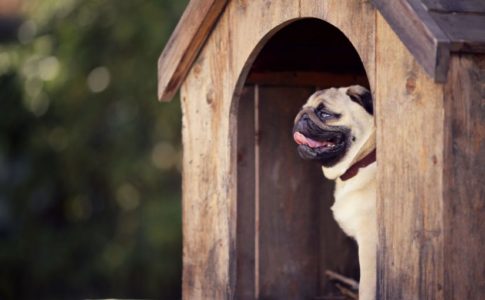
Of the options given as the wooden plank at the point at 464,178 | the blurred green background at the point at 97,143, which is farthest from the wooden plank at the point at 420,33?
the blurred green background at the point at 97,143

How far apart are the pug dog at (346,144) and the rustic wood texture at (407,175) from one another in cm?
67

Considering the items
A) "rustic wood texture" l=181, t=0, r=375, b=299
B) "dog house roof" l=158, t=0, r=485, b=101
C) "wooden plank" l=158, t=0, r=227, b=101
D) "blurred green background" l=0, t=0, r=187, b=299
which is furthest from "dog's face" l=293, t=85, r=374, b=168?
"blurred green background" l=0, t=0, r=187, b=299

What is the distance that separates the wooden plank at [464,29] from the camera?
3.13 metres

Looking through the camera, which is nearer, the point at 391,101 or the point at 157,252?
the point at 391,101

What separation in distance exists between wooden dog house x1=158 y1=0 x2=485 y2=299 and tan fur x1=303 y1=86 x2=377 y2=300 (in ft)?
1.26

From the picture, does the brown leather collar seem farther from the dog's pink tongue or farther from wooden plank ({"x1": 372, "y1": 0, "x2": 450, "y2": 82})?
wooden plank ({"x1": 372, "y1": 0, "x2": 450, "y2": 82})

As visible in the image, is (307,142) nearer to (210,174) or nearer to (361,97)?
(361,97)

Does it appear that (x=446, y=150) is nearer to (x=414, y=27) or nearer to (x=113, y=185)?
(x=414, y=27)

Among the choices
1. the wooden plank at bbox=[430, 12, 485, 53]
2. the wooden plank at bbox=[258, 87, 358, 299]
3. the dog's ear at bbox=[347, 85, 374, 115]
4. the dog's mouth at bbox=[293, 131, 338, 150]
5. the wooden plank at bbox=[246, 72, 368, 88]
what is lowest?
the wooden plank at bbox=[258, 87, 358, 299]

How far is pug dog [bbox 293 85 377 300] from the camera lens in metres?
4.10

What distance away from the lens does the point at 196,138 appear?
436cm

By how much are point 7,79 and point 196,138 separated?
5.38 meters

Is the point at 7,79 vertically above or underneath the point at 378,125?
above

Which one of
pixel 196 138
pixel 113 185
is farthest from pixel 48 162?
pixel 196 138
